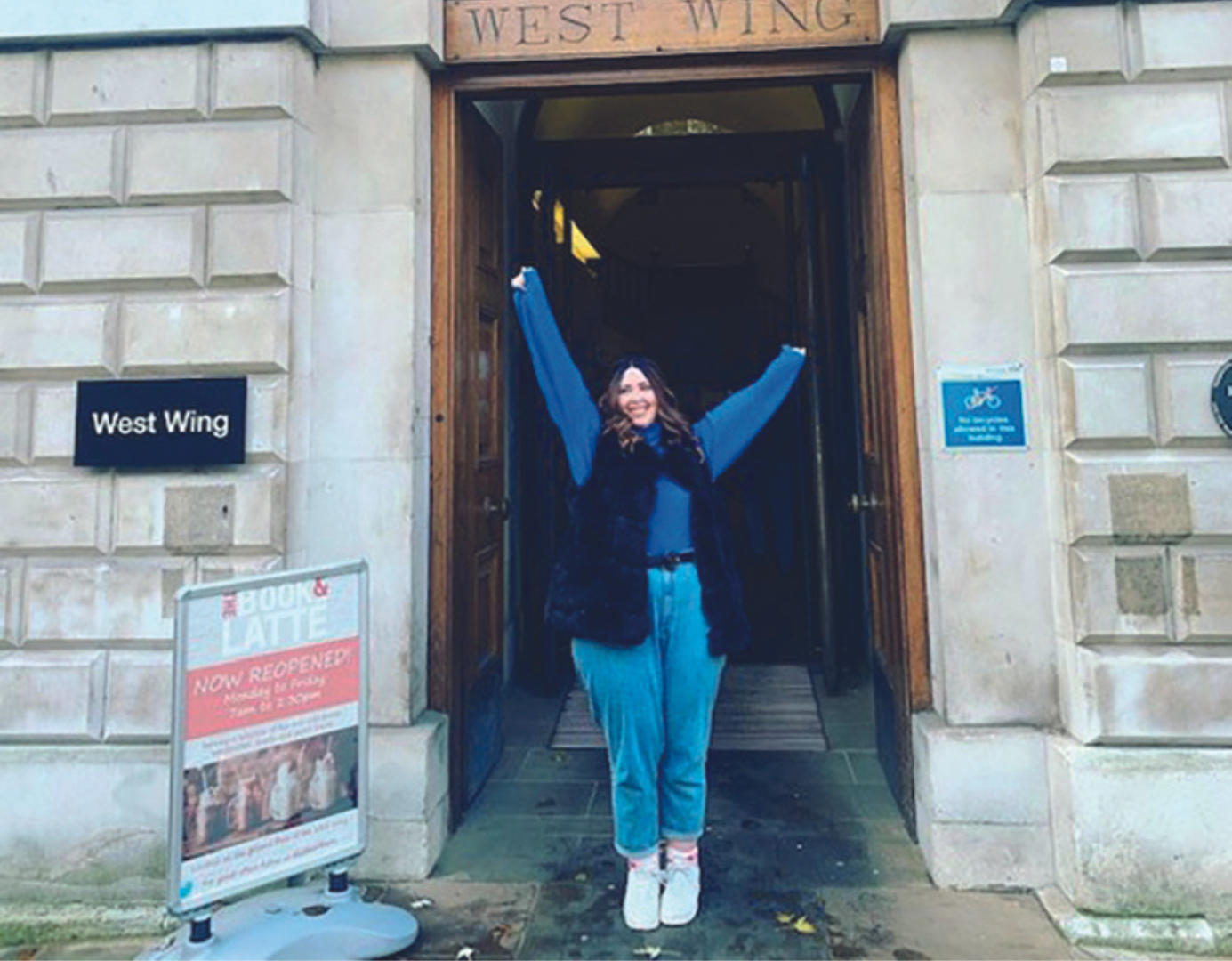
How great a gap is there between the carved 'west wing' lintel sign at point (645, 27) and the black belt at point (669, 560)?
258cm

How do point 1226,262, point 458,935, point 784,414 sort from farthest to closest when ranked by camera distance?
point 784,414 → point 1226,262 → point 458,935

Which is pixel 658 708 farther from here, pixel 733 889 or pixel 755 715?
pixel 755 715

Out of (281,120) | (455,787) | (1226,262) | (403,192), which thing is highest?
(281,120)

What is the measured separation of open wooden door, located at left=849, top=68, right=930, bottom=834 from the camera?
12.8 ft

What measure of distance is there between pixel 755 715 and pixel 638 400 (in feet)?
11.0

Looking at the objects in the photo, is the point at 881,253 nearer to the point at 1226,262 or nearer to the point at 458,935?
the point at 1226,262

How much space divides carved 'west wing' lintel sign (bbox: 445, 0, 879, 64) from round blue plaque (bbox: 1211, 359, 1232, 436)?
2.24 metres

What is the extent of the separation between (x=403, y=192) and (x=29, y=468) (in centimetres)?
221

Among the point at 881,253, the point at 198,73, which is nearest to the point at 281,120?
the point at 198,73

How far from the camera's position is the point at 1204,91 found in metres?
3.58

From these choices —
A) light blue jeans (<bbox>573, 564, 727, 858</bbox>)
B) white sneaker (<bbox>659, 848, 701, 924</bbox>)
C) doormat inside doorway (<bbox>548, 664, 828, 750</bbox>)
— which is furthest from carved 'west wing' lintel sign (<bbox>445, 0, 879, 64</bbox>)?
doormat inside doorway (<bbox>548, 664, 828, 750</bbox>)

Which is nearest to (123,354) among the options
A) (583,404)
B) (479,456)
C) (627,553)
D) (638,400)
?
(479,456)

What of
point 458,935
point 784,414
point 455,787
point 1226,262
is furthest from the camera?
point 784,414

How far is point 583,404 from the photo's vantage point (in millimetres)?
3297
